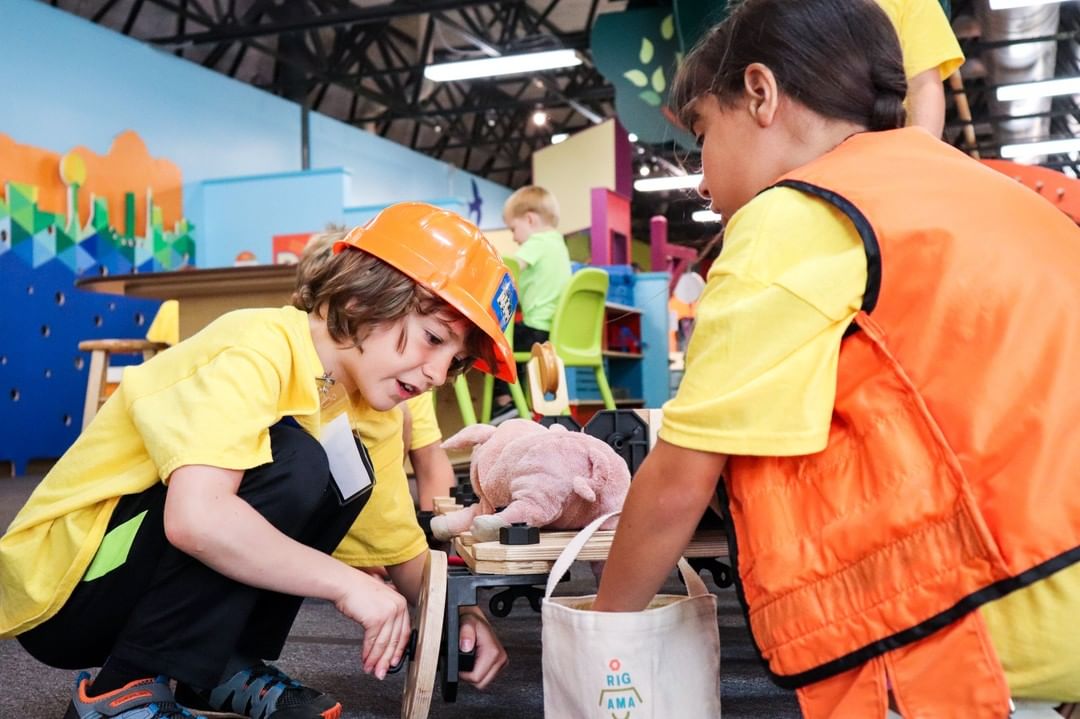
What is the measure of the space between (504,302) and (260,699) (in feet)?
2.01

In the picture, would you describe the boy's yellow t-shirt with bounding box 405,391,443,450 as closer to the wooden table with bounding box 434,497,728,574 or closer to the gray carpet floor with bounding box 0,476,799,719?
the gray carpet floor with bounding box 0,476,799,719

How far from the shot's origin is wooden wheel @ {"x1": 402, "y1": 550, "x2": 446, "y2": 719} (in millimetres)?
1135

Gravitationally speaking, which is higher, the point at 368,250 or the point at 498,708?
the point at 368,250

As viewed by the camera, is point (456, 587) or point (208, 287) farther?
point (208, 287)

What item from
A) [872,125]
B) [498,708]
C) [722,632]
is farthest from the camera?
[722,632]

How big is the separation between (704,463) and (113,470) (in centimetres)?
76

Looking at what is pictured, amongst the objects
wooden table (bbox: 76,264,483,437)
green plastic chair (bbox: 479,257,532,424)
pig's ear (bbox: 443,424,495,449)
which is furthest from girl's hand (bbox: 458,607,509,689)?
green plastic chair (bbox: 479,257,532,424)

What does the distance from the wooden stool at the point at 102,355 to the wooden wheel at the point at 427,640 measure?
4.44m

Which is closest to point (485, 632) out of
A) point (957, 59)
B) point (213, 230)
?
point (957, 59)

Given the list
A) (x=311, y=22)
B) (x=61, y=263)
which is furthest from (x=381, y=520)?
(x=311, y=22)

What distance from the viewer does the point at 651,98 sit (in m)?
5.60

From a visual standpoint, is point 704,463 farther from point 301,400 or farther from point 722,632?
point 722,632

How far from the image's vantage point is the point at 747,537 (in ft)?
2.93

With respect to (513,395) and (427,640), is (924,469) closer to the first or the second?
(427,640)
